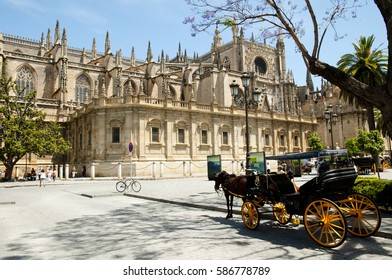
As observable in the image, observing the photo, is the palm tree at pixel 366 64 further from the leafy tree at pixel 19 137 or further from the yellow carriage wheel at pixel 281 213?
the leafy tree at pixel 19 137

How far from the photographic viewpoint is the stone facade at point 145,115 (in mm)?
27078

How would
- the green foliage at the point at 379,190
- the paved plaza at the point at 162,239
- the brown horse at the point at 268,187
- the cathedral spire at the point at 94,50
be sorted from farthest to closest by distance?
the cathedral spire at the point at 94,50, the green foliage at the point at 379,190, the brown horse at the point at 268,187, the paved plaza at the point at 162,239

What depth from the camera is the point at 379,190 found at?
25.8 feet

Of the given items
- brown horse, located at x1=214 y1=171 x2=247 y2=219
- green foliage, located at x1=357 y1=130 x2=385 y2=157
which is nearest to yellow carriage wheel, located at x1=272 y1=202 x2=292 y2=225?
brown horse, located at x1=214 y1=171 x2=247 y2=219

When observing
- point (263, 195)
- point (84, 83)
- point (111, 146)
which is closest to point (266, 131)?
point (111, 146)

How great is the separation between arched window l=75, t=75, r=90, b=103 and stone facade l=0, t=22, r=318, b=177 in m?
0.14

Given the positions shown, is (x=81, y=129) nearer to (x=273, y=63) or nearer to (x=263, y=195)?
(x=263, y=195)

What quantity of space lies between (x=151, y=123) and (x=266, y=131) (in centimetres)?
1522

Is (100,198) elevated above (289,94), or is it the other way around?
(289,94)

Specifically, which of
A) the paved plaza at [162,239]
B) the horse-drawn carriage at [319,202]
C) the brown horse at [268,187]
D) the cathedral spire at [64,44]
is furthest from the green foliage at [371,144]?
the cathedral spire at [64,44]

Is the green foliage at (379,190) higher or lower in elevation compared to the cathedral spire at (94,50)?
lower

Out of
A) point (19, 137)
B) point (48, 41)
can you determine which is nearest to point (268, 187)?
point (19, 137)

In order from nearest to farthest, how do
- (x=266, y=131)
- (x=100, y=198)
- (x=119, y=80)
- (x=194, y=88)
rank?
1. (x=100, y=198)
2. (x=266, y=131)
3. (x=119, y=80)
4. (x=194, y=88)

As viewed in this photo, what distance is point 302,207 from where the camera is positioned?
5.35 metres
